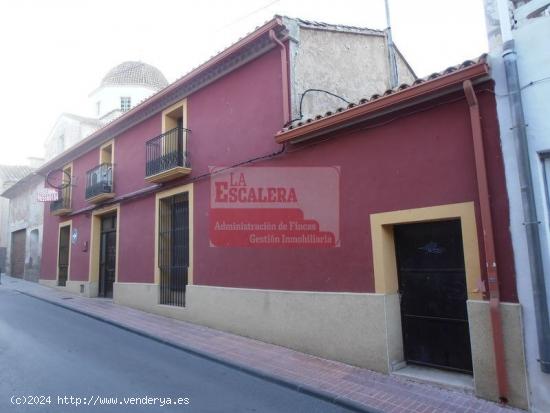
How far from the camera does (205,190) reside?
846 cm

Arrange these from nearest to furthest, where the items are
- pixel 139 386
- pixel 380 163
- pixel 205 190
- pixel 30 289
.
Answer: pixel 139 386 → pixel 380 163 → pixel 205 190 → pixel 30 289

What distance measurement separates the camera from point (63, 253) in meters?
15.1

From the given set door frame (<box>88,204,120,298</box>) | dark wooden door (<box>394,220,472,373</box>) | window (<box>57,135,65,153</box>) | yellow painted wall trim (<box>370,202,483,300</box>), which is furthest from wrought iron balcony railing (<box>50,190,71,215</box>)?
dark wooden door (<box>394,220,472,373</box>)

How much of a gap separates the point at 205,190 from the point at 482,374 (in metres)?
5.96

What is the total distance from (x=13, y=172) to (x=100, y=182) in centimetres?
1815

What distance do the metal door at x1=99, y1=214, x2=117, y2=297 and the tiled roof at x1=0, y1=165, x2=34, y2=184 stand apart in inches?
617

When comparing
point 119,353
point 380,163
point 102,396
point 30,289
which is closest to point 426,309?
point 380,163

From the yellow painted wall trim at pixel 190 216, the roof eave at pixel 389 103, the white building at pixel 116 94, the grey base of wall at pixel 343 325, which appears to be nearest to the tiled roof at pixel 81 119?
the white building at pixel 116 94

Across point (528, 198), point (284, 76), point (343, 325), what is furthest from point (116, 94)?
point (528, 198)

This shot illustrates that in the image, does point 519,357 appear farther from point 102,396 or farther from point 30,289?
point 30,289

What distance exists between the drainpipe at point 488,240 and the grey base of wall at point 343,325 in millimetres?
77

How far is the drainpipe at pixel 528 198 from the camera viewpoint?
396 cm

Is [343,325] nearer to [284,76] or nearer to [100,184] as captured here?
[284,76]

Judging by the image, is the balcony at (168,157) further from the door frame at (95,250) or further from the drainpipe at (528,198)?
the drainpipe at (528,198)
